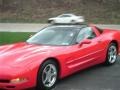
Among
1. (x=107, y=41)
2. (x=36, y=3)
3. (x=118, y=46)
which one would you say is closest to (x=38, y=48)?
(x=107, y=41)

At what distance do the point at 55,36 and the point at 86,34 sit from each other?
0.85 meters

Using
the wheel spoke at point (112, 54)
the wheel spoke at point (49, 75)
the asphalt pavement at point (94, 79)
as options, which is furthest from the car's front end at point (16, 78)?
the wheel spoke at point (112, 54)

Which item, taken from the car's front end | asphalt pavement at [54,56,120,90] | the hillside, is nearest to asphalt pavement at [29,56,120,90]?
asphalt pavement at [54,56,120,90]

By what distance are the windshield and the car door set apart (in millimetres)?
211

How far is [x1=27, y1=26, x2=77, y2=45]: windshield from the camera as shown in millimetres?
8258

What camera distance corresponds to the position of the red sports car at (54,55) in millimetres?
6664

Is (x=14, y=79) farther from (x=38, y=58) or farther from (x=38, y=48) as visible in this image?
(x=38, y=48)

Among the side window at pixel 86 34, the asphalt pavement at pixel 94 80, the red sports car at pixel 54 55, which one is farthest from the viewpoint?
the side window at pixel 86 34

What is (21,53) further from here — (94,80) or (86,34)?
(86,34)

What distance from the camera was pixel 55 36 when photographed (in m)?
8.46

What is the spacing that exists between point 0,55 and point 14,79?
1.08 m

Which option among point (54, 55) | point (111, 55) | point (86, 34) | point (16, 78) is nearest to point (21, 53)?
point (54, 55)

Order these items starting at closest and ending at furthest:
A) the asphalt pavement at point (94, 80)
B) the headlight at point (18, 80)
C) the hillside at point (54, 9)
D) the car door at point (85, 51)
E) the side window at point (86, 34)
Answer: the headlight at point (18, 80) → the asphalt pavement at point (94, 80) → the car door at point (85, 51) → the side window at point (86, 34) → the hillside at point (54, 9)

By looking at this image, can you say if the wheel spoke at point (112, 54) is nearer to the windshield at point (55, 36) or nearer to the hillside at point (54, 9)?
the windshield at point (55, 36)
